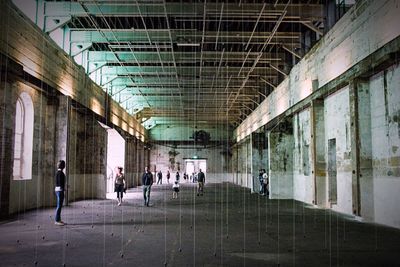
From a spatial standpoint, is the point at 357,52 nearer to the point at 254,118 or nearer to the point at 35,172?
the point at 35,172

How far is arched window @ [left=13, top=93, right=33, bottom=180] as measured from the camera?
1557 centimetres

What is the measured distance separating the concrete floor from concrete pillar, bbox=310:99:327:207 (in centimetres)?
256

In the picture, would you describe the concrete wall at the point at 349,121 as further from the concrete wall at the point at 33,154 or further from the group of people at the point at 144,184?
the concrete wall at the point at 33,154

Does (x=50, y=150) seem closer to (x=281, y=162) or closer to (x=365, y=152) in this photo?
(x=281, y=162)

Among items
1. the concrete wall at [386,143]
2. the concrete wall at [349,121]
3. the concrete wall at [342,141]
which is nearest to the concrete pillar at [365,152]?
the concrete wall at [349,121]

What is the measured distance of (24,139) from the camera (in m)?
15.9

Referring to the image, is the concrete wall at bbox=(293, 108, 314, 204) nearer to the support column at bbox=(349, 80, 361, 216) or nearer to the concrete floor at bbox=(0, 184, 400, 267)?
the concrete floor at bbox=(0, 184, 400, 267)

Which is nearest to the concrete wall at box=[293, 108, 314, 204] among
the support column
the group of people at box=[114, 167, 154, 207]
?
the support column

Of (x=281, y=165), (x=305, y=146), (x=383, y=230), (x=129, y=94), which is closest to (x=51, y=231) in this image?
(x=383, y=230)

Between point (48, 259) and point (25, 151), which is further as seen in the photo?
point (25, 151)

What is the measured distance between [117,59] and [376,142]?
52.5 ft

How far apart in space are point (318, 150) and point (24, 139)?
1271 cm

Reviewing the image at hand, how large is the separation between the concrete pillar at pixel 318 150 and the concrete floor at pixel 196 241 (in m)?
2.56

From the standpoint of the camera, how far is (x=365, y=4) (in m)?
11.8
